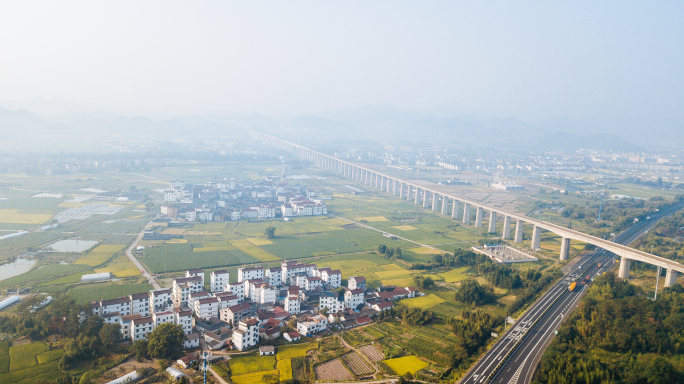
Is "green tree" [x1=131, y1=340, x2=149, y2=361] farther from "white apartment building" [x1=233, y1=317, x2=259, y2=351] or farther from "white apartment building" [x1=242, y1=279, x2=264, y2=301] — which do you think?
"white apartment building" [x1=242, y1=279, x2=264, y2=301]

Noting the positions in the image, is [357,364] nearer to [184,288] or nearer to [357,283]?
[357,283]

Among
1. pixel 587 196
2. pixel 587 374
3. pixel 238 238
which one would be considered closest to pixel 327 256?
pixel 238 238

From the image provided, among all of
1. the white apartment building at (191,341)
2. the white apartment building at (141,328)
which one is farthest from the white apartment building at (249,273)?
the white apartment building at (141,328)

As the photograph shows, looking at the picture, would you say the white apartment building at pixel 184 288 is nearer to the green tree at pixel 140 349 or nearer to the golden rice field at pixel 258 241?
the green tree at pixel 140 349

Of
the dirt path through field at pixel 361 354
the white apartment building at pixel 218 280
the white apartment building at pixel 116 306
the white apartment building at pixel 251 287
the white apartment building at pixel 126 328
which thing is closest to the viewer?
the dirt path through field at pixel 361 354

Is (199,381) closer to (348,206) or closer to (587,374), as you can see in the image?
(587,374)

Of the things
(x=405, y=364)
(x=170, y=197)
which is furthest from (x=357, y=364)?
(x=170, y=197)
